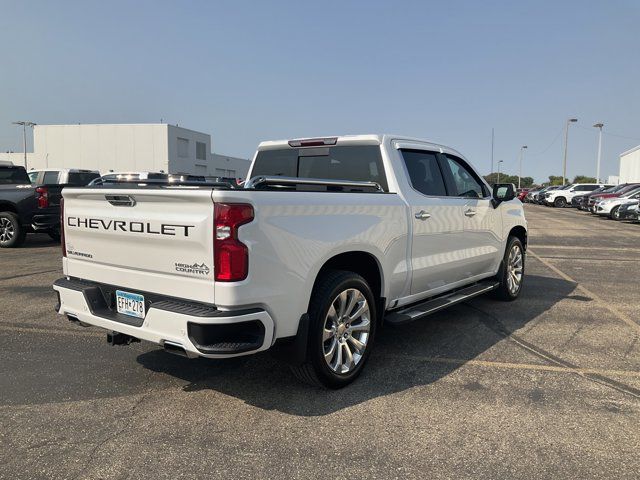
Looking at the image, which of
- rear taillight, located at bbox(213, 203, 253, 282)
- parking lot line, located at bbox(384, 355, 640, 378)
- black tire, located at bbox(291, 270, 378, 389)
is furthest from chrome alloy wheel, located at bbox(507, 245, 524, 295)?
rear taillight, located at bbox(213, 203, 253, 282)

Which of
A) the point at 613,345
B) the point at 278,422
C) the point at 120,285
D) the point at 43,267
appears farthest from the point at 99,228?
the point at 43,267

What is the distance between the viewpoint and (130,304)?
349cm

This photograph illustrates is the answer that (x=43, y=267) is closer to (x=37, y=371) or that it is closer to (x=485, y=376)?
(x=37, y=371)

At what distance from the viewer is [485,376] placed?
4.12 meters

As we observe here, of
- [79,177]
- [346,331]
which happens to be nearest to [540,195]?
[79,177]

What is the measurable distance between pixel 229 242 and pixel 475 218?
348cm

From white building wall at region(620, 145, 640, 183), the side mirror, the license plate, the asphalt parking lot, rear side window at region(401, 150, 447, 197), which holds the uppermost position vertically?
white building wall at region(620, 145, 640, 183)

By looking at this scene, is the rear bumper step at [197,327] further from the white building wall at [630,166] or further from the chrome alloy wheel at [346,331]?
the white building wall at [630,166]

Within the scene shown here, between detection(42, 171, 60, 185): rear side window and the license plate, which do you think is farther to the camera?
detection(42, 171, 60, 185): rear side window

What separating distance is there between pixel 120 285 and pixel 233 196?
1.25 metres

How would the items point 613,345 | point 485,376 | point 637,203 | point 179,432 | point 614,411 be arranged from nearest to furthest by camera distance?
point 179,432 < point 614,411 < point 485,376 < point 613,345 < point 637,203

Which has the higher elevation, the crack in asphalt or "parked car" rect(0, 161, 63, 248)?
"parked car" rect(0, 161, 63, 248)

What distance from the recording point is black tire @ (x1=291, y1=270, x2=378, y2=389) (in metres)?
3.52

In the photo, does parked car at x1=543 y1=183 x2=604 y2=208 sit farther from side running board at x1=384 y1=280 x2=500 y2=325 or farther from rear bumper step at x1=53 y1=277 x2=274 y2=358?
rear bumper step at x1=53 y1=277 x2=274 y2=358
